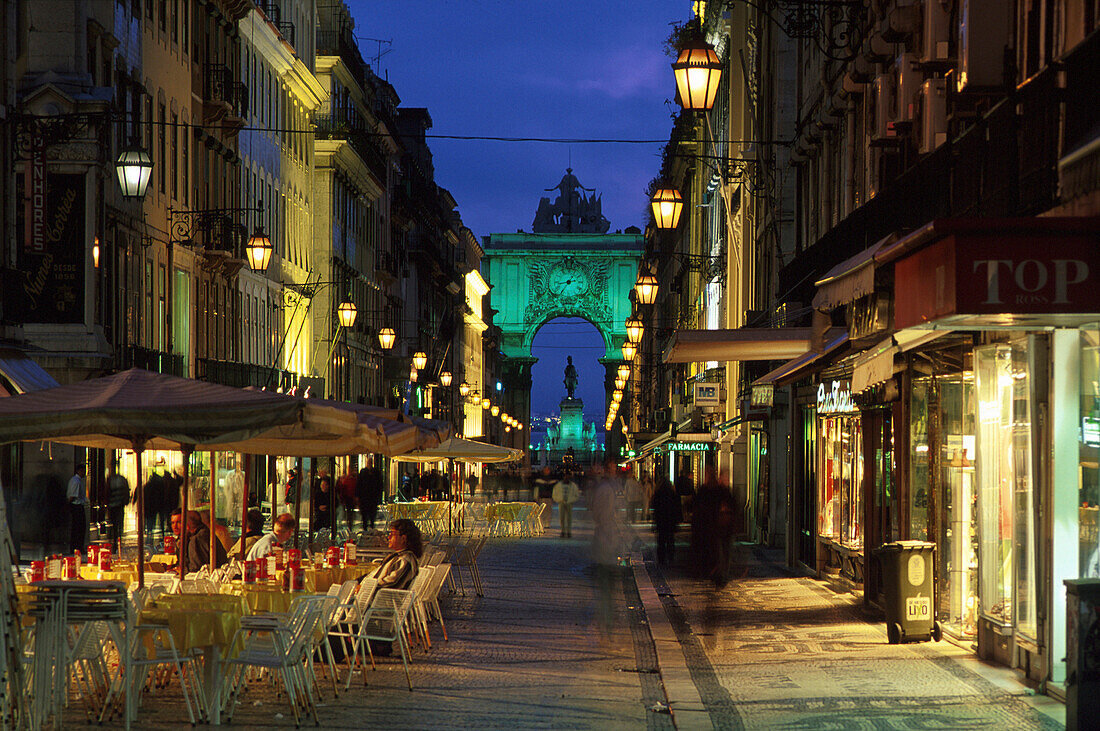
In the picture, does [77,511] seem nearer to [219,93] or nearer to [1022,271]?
[219,93]

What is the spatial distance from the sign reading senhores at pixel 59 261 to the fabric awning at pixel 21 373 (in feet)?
3.42

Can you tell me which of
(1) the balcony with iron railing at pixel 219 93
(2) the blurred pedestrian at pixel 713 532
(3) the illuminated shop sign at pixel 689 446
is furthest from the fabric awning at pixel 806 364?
(3) the illuminated shop sign at pixel 689 446

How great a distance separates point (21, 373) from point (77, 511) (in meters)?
5.17

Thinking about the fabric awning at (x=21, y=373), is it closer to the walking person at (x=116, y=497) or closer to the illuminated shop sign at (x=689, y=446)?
the walking person at (x=116, y=497)

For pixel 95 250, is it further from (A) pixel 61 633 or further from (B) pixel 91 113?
(A) pixel 61 633

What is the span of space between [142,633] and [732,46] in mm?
37031

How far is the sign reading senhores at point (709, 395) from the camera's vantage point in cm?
4534

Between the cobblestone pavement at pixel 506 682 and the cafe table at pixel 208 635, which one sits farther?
the cobblestone pavement at pixel 506 682

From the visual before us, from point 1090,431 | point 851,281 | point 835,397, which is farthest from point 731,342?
point 1090,431

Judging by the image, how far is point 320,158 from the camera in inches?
2410

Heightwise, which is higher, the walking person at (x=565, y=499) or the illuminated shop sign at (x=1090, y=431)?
the illuminated shop sign at (x=1090, y=431)

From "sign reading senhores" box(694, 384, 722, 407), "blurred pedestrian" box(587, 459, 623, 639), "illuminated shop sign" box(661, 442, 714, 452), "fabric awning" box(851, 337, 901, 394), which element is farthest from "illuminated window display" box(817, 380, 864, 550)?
Result: "illuminated shop sign" box(661, 442, 714, 452)

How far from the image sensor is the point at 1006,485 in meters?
13.8

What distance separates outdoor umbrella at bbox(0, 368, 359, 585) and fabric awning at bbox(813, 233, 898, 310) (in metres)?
4.61
